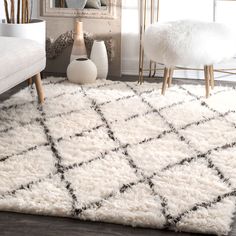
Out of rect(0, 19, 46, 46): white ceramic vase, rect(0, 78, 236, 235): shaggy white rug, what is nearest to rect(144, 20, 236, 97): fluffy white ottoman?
rect(0, 78, 236, 235): shaggy white rug

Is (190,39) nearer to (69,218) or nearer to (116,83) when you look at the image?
(116,83)

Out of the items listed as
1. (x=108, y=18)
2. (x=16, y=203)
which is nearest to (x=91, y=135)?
(x=16, y=203)

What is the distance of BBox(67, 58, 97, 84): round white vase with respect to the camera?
12.1 ft

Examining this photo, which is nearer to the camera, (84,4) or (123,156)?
(123,156)

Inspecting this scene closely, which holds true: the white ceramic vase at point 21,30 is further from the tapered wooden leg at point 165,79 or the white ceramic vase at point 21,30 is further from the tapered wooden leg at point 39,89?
the tapered wooden leg at point 165,79

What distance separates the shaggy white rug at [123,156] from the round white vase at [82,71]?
0.50 ft

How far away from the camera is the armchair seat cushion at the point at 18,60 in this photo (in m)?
2.65

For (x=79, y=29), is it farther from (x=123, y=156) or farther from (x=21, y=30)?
(x=123, y=156)

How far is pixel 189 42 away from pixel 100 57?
90 centimetres

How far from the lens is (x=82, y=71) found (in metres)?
3.68

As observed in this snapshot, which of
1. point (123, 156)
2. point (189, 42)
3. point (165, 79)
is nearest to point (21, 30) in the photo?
point (165, 79)

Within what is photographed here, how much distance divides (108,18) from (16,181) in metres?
2.10

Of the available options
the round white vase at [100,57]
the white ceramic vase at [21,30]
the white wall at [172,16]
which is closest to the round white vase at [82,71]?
the round white vase at [100,57]

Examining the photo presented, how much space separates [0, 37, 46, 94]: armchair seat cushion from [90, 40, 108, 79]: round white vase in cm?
72
